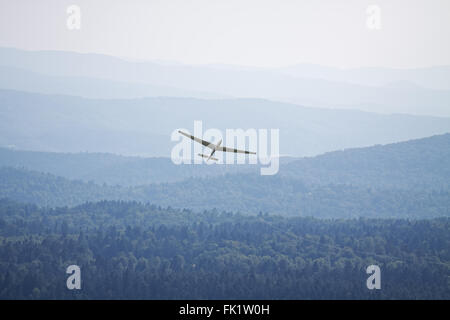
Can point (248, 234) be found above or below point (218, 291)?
above

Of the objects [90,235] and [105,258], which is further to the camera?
[90,235]

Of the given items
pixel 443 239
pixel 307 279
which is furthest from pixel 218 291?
pixel 443 239

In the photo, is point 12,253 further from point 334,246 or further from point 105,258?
point 334,246

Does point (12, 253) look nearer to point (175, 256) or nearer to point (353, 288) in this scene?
point (175, 256)
